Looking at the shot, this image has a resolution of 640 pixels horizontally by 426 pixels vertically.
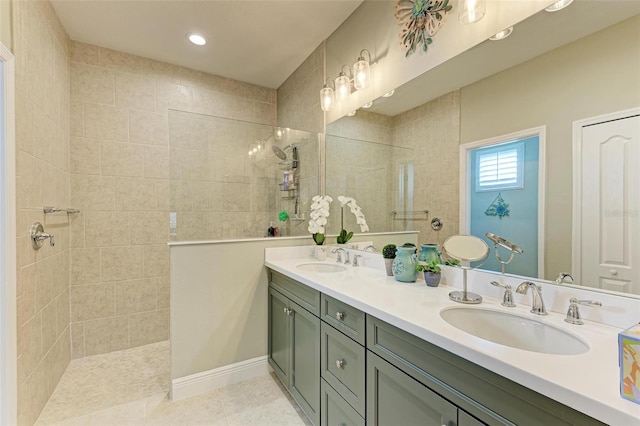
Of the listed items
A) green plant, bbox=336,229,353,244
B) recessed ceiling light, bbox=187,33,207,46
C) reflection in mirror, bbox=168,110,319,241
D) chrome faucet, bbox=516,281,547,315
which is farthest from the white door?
recessed ceiling light, bbox=187,33,207,46

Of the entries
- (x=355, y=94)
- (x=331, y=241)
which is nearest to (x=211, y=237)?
(x=331, y=241)

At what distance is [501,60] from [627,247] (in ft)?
2.80

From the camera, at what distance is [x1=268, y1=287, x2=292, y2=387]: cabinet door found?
1.89 metres

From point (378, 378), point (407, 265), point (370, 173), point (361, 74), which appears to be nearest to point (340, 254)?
point (370, 173)

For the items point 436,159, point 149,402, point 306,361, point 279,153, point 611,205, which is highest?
point 279,153

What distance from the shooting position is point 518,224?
1157mm

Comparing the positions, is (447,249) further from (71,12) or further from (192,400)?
(71,12)

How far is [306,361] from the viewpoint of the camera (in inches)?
65.1

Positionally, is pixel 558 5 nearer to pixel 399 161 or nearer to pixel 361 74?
pixel 399 161

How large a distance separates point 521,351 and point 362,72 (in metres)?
1.91

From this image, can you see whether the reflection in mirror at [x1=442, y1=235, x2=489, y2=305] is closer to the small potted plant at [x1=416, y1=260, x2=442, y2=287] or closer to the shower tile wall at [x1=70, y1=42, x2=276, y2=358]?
the small potted plant at [x1=416, y1=260, x2=442, y2=287]

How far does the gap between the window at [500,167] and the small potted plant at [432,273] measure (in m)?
0.41

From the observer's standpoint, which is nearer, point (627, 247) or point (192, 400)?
point (627, 247)

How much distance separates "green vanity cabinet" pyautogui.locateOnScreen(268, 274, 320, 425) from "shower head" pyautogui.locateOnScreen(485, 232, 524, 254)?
883mm
